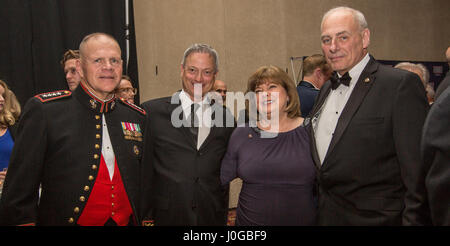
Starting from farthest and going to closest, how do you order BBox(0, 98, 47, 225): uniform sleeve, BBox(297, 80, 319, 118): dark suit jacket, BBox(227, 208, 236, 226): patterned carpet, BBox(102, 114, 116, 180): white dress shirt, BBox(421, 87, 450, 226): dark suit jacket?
BBox(227, 208, 236, 226): patterned carpet
BBox(297, 80, 319, 118): dark suit jacket
BBox(102, 114, 116, 180): white dress shirt
BBox(0, 98, 47, 225): uniform sleeve
BBox(421, 87, 450, 226): dark suit jacket

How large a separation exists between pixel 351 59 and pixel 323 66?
6.24 feet

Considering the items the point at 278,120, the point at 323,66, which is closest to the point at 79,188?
the point at 278,120

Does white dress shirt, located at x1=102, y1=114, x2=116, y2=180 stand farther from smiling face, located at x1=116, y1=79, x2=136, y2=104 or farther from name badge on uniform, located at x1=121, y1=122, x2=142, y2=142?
smiling face, located at x1=116, y1=79, x2=136, y2=104

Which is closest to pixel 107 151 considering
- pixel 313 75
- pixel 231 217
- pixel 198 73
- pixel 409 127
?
pixel 198 73

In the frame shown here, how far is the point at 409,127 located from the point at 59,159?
67.9 inches

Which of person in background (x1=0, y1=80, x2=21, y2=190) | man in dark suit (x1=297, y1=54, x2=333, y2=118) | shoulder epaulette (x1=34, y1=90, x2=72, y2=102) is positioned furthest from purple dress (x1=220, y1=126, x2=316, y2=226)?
person in background (x1=0, y1=80, x2=21, y2=190)

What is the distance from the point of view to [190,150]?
2305mm

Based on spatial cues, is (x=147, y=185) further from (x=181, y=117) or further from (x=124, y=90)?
(x=124, y=90)

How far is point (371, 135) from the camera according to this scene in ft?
5.86

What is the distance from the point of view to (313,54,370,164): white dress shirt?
2.00 m

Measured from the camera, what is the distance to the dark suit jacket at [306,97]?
3477 millimetres

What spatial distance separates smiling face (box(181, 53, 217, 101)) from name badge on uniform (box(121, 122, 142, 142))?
0.46 metres

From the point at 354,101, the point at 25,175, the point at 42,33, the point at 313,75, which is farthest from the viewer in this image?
the point at 42,33

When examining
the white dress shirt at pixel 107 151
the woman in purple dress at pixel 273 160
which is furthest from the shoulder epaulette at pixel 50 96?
the woman in purple dress at pixel 273 160
